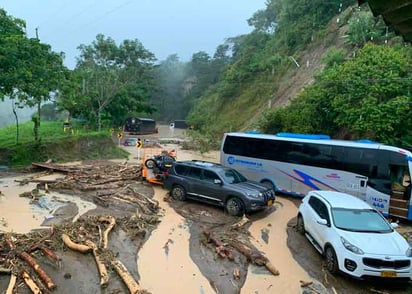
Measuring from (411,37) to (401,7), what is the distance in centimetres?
83

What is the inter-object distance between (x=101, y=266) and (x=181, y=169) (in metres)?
7.09

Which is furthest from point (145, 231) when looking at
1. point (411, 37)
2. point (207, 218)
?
point (411, 37)

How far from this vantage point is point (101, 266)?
8.34 meters

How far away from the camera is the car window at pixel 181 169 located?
1490 cm

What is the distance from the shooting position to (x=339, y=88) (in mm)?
21609

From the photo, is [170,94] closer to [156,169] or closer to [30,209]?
[156,169]

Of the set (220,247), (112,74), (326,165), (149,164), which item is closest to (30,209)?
(149,164)

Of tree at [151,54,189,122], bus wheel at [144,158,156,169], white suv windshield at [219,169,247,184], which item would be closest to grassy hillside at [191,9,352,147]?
bus wheel at [144,158,156,169]

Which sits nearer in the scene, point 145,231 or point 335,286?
point 335,286

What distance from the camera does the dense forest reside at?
1912cm

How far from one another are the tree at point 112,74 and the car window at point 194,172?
1010 inches

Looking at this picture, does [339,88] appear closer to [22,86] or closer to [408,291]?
[408,291]

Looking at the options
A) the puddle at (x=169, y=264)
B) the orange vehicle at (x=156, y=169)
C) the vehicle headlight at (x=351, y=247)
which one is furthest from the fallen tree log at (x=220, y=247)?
the orange vehicle at (x=156, y=169)

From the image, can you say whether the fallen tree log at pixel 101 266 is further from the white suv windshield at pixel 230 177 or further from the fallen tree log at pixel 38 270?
the white suv windshield at pixel 230 177
